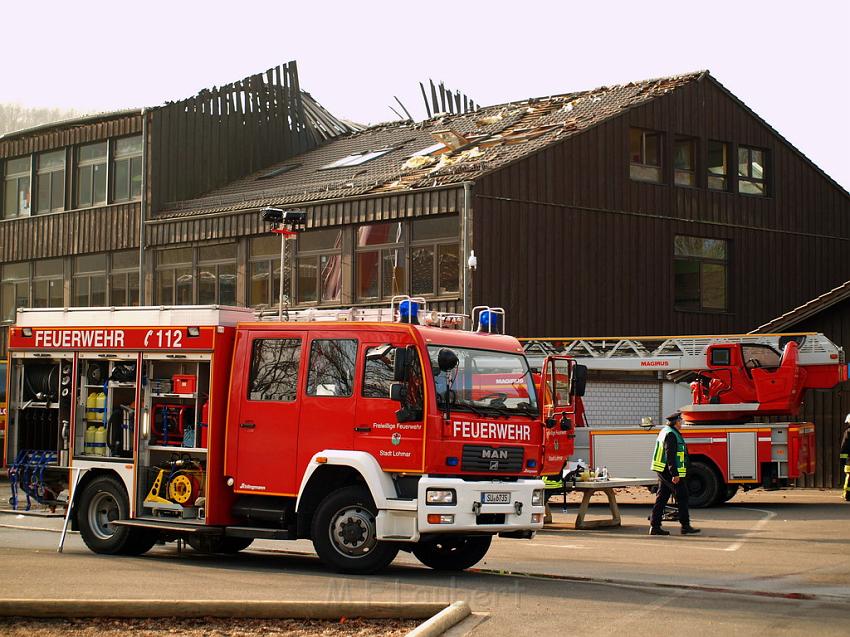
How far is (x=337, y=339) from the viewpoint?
1445cm

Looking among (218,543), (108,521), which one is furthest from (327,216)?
(218,543)

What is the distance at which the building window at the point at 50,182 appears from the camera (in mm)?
41125

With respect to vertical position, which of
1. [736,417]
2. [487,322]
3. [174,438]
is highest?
[487,322]

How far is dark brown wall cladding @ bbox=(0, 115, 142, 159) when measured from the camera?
38719mm

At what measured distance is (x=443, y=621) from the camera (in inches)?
392

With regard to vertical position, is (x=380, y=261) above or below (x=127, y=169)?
below

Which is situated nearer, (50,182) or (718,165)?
(718,165)

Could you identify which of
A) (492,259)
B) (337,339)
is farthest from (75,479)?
(492,259)

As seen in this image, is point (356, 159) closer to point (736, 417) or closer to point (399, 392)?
point (736, 417)

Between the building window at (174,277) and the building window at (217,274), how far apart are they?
0.42 meters

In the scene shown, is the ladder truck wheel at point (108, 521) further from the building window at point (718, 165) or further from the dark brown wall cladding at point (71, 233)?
the dark brown wall cladding at point (71, 233)

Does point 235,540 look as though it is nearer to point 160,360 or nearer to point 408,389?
point 160,360

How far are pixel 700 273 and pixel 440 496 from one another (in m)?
21.4

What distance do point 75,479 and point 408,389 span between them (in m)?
5.00
